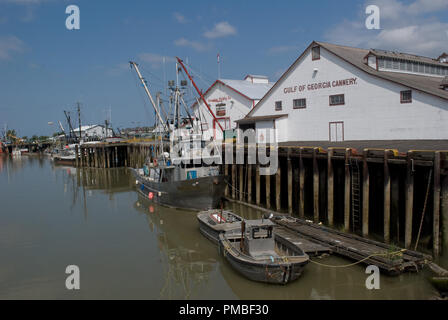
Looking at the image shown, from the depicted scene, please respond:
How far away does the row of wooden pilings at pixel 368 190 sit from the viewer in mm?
13097

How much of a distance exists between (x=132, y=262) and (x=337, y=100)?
18.6 meters

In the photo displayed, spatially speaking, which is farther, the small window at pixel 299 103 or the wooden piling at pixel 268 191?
the small window at pixel 299 103

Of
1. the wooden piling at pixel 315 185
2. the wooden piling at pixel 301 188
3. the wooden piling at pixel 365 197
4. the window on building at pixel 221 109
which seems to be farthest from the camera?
the window on building at pixel 221 109

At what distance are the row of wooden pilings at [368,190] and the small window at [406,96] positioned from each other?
288 inches

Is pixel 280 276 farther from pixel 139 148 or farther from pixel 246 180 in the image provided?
pixel 139 148

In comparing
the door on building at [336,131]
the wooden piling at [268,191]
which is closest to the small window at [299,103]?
the door on building at [336,131]

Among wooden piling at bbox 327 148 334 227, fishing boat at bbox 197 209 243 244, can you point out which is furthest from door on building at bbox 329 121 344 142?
fishing boat at bbox 197 209 243 244

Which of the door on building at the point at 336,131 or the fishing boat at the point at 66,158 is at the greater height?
the door on building at the point at 336,131

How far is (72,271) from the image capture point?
14.4 m

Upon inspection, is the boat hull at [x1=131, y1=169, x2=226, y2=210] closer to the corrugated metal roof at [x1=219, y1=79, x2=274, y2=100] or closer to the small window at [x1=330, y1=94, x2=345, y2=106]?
the small window at [x1=330, y1=94, x2=345, y2=106]

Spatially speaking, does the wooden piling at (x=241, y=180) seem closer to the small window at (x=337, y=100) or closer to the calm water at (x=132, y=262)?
the calm water at (x=132, y=262)

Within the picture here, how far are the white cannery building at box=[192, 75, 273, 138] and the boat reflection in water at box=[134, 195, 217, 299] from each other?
17663mm
